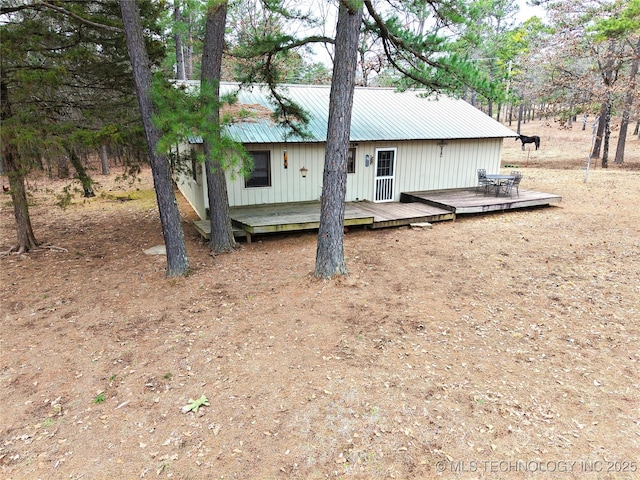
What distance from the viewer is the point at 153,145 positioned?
5867 mm

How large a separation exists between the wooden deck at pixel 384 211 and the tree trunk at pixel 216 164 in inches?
23.5

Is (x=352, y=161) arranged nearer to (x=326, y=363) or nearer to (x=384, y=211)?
(x=384, y=211)

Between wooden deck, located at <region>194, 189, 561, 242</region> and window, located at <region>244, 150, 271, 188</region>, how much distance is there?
1.98 feet

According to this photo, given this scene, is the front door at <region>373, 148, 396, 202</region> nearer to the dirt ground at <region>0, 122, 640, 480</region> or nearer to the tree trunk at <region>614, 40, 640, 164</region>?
the dirt ground at <region>0, 122, 640, 480</region>

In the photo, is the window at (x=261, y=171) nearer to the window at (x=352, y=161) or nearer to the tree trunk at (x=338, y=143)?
Answer: the window at (x=352, y=161)

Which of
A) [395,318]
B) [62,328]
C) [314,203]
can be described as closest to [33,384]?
[62,328]

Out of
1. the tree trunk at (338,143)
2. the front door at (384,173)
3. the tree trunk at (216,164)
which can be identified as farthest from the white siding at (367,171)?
the tree trunk at (338,143)

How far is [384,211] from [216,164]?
15.2ft

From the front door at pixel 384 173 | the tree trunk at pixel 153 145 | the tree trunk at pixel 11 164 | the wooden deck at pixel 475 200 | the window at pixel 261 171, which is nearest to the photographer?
the tree trunk at pixel 153 145

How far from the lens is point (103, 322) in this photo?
526 centimetres

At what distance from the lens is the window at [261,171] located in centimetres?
993

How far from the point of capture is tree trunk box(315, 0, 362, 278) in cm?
556

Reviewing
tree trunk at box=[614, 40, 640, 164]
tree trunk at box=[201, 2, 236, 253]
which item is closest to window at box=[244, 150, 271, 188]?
tree trunk at box=[201, 2, 236, 253]

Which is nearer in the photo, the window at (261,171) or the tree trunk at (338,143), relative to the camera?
the tree trunk at (338,143)
